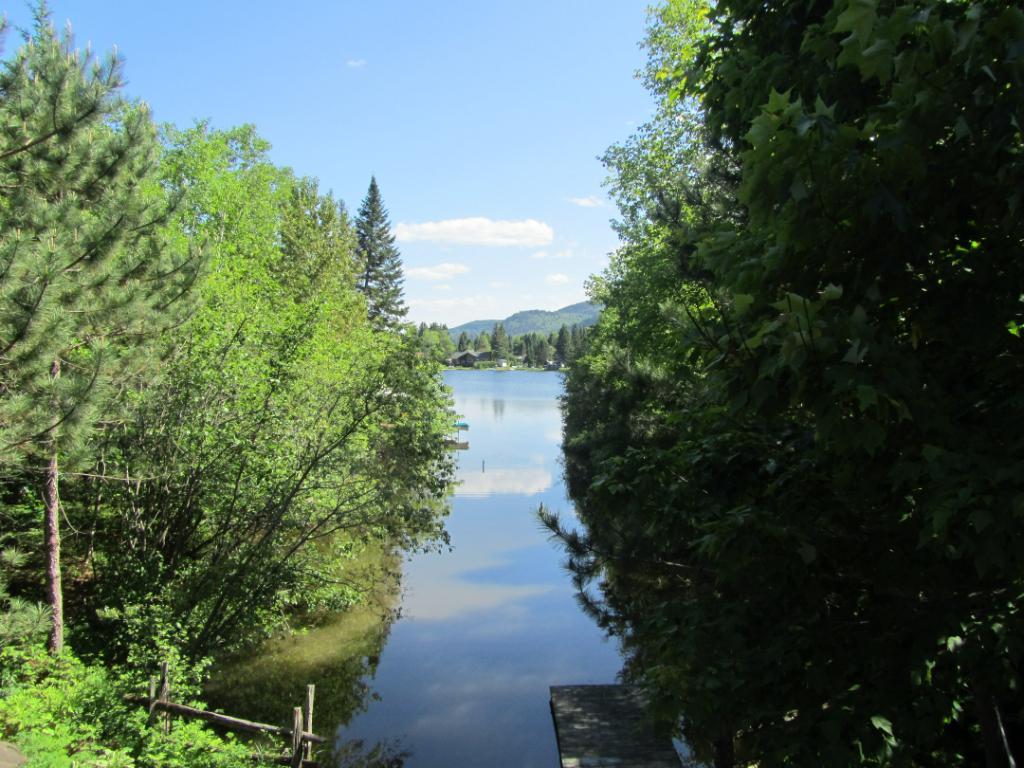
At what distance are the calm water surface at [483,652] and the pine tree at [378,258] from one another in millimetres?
30569

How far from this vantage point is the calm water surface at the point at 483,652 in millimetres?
12141

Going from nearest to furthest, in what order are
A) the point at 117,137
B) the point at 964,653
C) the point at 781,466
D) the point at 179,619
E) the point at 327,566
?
the point at 964,653 → the point at 781,466 → the point at 117,137 → the point at 179,619 → the point at 327,566

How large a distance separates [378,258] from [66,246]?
5242cm

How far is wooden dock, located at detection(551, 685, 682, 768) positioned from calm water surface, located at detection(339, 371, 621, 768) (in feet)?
2.28

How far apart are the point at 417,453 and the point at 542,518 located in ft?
12.7

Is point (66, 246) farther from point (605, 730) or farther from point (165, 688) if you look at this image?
point (605, 730)

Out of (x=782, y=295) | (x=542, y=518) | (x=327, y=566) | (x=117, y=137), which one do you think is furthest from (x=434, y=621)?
(x=782, y=295)

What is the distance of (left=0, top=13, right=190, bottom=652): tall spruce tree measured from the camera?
6559mm

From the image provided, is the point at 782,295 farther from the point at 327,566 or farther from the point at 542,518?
the point at 327,566

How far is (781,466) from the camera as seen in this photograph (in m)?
4.24

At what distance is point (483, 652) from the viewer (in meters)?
15.8

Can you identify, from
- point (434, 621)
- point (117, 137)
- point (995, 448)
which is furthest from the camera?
point (434, 621)

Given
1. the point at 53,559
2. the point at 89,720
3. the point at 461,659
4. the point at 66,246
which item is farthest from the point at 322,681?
the point at 66,246

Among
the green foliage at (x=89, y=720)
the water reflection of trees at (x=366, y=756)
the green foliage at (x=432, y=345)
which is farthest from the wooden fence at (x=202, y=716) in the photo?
the green foliage at (x=432, y=345)
